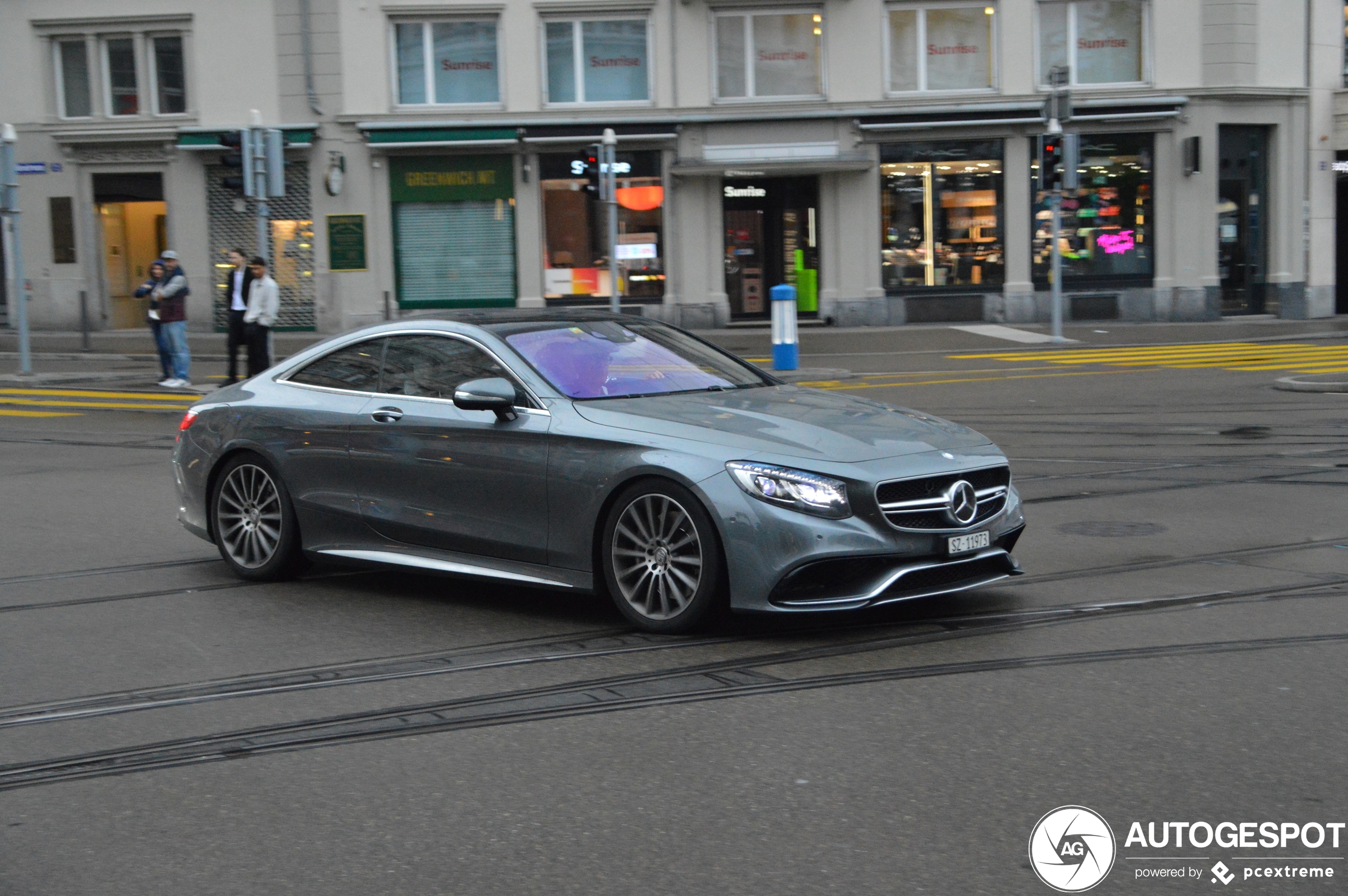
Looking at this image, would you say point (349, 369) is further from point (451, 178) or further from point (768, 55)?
point (768, 55)

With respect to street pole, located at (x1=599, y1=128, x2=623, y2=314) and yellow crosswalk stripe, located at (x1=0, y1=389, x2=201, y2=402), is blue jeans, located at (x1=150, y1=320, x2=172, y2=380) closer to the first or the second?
yellow crosswalk stripe, located at (x1=0, y1=389, x2=201, y2=402)

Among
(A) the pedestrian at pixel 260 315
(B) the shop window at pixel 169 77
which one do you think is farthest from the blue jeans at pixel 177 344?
(B) the shop window at pixel 169 77

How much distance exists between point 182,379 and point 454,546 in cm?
1463

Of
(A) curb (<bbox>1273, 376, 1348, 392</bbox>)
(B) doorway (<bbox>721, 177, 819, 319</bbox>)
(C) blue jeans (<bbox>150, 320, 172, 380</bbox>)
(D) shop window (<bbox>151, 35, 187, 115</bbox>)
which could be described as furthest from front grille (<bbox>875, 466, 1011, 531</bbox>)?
(D) shop window (<bbox>151, 35, 187, 115</bbox>)

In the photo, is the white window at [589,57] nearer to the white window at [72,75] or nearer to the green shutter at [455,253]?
the green shutter at [455,253]

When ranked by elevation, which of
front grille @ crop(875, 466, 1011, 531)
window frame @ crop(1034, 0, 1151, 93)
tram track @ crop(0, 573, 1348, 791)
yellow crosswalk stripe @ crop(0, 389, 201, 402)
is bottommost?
tram track @ crop(0, 573, 1348, 791)

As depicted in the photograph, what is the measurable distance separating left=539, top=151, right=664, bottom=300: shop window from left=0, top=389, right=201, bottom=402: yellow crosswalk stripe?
11601 millimetres

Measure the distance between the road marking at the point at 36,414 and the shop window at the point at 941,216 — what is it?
17.4m

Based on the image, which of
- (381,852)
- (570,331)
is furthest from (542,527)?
(381,852)

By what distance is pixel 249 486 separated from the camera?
26.6ft

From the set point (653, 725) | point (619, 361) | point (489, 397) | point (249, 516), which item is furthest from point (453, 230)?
point (653, 725)

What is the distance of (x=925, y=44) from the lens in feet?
98.6

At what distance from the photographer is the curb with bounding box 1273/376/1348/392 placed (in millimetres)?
16406

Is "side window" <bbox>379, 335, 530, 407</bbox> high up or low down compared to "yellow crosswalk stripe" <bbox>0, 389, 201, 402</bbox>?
up
